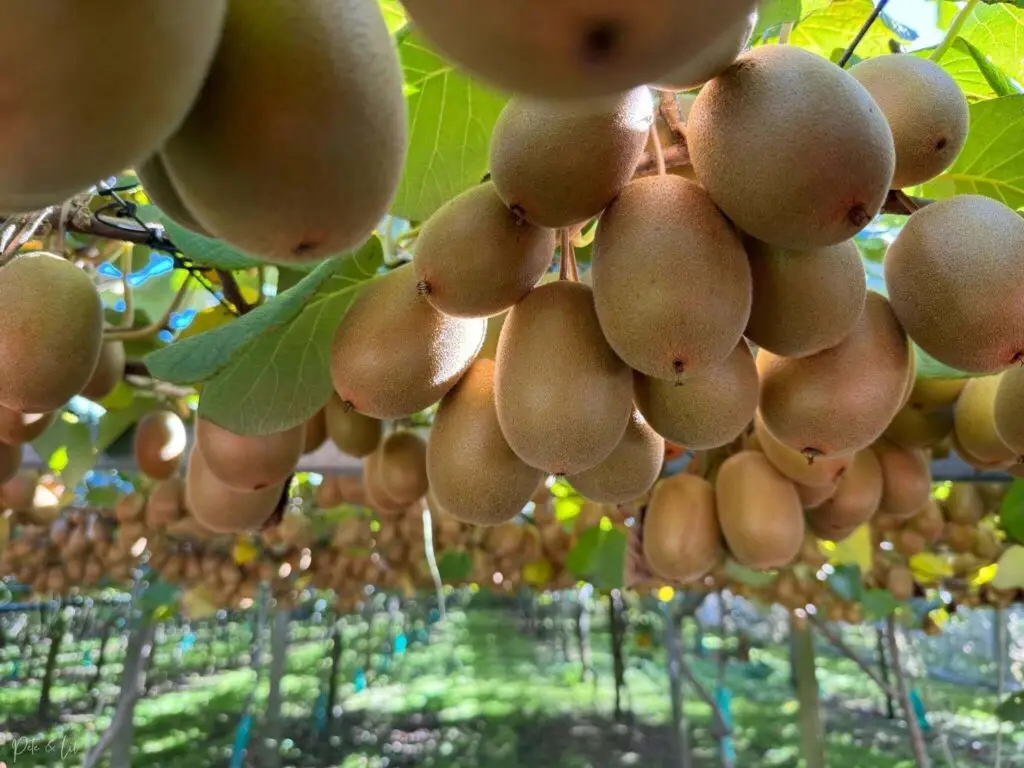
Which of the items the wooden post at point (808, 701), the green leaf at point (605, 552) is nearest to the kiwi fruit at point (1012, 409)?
the green leaf at point (605, 552)

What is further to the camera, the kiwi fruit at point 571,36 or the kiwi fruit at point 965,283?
the kiwi fruit at point 965,283

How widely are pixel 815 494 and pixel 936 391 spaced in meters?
0.27

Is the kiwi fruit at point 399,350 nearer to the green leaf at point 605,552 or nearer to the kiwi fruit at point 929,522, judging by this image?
the green leaf at point 605,552

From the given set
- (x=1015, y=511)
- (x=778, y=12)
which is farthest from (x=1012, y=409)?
(x=1015, y=511)

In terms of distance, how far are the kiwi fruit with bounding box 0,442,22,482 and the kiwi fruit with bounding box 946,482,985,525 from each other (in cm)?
338

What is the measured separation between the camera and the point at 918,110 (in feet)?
2.60

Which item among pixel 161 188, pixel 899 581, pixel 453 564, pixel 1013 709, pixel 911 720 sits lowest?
pixel 911 720

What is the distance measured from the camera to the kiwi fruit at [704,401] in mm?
→ 798

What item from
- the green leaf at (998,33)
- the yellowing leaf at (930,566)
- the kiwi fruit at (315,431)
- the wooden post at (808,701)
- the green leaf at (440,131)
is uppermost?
the green leaf at (998,33)

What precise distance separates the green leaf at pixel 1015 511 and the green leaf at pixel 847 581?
1913mm

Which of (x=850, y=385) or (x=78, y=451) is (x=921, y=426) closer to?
(x=850, y=385)

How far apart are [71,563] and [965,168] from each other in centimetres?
579

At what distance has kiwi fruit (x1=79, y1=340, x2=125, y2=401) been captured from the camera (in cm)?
146

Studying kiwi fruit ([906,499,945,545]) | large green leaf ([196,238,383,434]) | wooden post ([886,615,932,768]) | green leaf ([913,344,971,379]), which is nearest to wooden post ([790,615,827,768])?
wooden post ([886,615,932,768])
